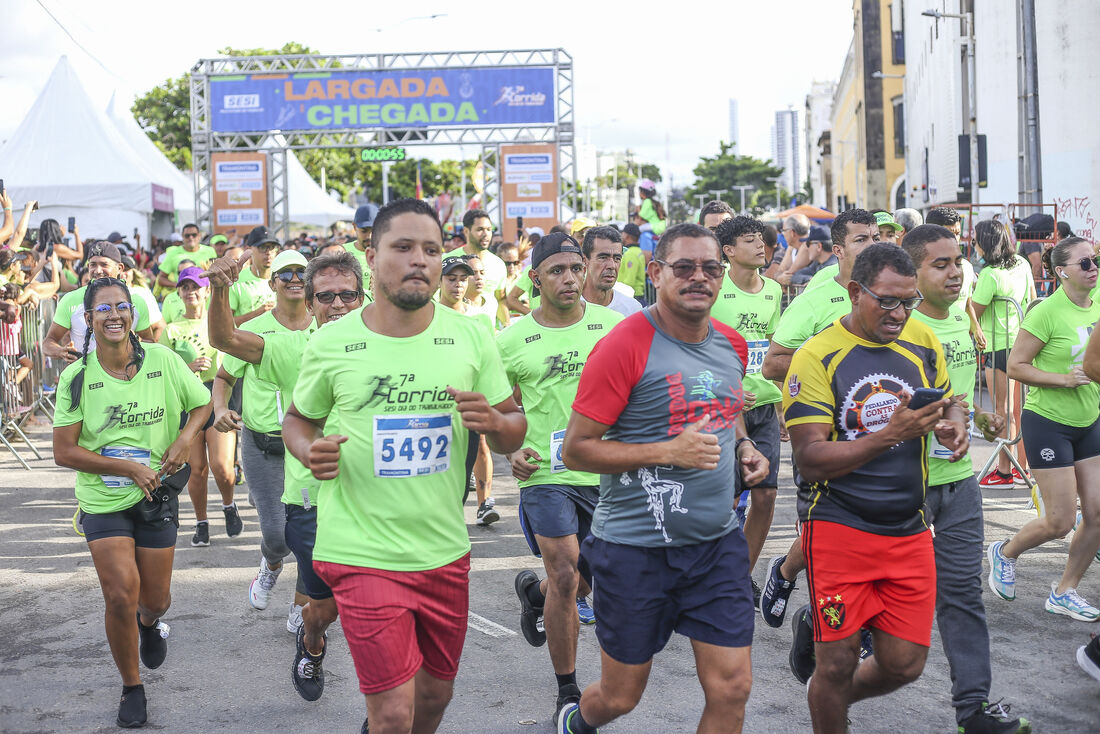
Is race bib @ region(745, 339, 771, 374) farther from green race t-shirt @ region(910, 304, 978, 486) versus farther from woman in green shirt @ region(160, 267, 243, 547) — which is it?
woman in green shirt @ region(160, 267, 243, 547)

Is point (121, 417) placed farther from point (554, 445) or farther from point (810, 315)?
point (810, 315)

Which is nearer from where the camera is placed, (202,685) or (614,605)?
(614,605)

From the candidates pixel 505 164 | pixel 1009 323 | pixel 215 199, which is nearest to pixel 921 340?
pixel 1009 323

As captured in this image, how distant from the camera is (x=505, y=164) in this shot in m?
30.0

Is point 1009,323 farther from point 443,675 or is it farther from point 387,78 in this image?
point 387,78

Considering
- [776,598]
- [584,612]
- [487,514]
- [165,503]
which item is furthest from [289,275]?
[487,514]

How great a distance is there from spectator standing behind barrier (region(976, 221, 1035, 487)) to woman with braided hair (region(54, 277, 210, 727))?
6892 millimetres

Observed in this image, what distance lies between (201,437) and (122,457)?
358 centimetres

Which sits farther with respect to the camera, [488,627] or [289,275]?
[488,627]

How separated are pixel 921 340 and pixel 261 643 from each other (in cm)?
403

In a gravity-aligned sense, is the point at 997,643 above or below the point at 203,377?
below

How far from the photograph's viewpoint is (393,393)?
12.7 feet

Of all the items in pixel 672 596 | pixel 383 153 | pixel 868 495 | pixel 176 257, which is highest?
pixel 383 153

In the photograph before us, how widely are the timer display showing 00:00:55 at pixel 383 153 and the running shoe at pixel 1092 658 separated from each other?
26.5 meters
